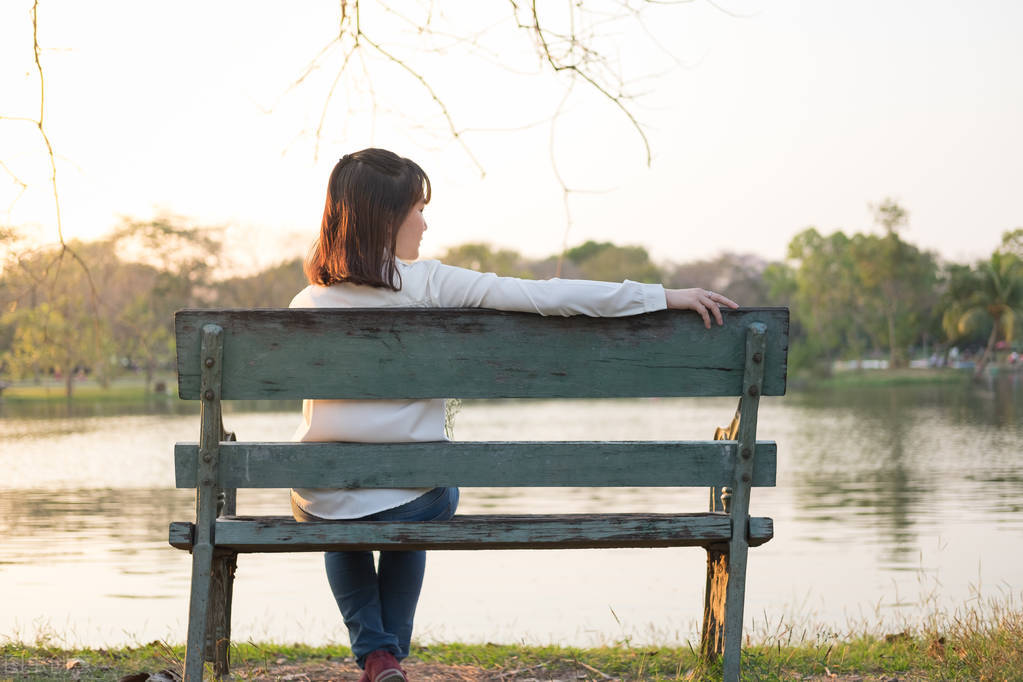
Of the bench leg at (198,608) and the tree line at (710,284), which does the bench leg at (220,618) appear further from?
the tree line at (710,284)

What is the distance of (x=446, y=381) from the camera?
2.96 metres

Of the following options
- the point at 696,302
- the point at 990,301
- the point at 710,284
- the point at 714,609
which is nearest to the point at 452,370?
the point at 696,302

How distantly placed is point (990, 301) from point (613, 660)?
60.5 m

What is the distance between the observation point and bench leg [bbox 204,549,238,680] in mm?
3700

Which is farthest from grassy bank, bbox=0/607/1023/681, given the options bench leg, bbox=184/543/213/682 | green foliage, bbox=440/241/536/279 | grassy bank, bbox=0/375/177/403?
green foliage, bbox=440/241/536/279

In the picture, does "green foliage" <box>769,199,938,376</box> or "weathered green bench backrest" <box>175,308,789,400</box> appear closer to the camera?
"weathered green bench backrest" <box>175,308,789,400</box>

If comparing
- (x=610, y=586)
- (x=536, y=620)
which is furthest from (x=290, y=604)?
(x=610, y=586)

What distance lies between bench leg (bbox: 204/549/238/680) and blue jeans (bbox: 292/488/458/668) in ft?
2.13

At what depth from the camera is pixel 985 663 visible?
3.58m

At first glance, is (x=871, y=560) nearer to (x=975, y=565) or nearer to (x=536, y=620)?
(x=975, y=565)

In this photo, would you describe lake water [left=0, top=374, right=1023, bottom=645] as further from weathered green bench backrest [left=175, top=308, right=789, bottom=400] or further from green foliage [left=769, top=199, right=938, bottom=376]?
green foliage [left=769, top=199, right=938, bottom=376]

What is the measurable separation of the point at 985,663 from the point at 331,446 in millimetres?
2239

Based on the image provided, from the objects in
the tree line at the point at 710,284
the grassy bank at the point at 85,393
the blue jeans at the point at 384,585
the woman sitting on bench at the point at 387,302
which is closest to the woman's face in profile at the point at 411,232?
the woman sitting on bench at the point at 387,302

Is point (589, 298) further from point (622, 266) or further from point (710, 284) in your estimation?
point (710, 284)
